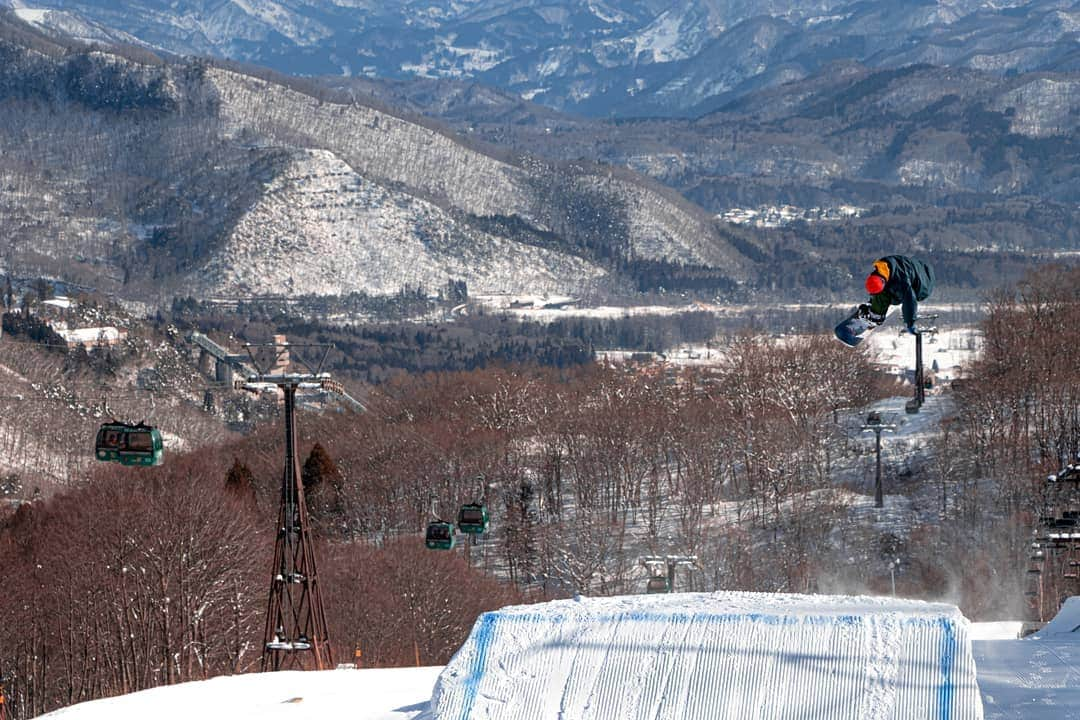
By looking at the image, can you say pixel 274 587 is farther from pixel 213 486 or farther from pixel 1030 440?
pixel 1030 440

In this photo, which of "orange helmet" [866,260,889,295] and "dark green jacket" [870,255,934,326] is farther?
"dark green jacket" [870,255,934,326]

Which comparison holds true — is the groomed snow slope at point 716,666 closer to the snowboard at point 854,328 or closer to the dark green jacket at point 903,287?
the snowboard at point 854,328

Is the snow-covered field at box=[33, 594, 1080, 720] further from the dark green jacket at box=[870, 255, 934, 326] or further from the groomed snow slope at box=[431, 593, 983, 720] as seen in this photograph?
the dark green jacket at box=[870, 255, 934, 326]

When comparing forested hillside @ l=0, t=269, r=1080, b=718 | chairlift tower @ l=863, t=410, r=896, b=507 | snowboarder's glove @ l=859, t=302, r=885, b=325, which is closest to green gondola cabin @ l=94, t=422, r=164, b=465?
forested hillside @ l=0, t=269, r=1080, b=718

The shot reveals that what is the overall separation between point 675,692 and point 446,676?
11.9 ft

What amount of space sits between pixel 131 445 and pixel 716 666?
1830 centimetres

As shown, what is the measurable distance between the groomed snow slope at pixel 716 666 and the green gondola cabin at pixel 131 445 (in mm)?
14120

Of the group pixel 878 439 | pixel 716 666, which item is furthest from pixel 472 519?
pixel 878 439

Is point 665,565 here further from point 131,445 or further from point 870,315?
point 870,315

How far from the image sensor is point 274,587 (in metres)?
45.6

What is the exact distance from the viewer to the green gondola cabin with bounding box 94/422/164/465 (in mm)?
42000

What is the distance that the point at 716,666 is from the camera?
28609mm

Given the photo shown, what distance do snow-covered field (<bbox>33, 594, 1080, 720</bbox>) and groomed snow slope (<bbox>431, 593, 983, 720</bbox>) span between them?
31 millimetres

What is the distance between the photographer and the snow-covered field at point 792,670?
27.7 meters
